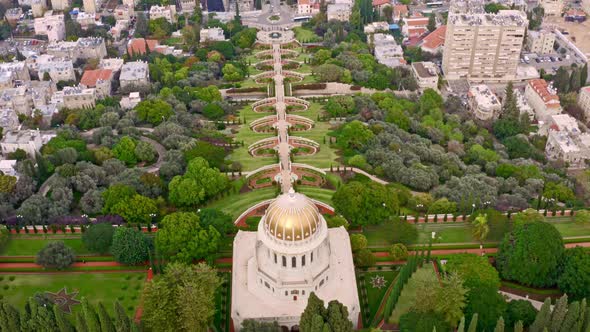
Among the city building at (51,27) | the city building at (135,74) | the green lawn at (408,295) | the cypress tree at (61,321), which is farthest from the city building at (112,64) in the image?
the green lawn at (408,295)

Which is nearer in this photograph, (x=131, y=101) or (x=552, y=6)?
(x=131, y=101)

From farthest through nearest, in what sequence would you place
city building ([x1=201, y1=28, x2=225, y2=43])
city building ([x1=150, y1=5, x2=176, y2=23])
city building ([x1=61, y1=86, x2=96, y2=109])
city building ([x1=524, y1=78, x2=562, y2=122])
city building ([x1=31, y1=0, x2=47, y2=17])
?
city building ([x1=31, y1=0, x2=47, y2=17]), city building ([x1=150, y1=5, x2=176, y2=23]), city building ([x1=201, y1=28, x2=225, y2=43]), city building ([x1=524, y1=78, x2=562, y2=122]), city building ([x1=61, y1=86, x2=96, y2=109])

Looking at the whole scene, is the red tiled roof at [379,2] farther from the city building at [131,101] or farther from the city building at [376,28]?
the city building at [131,101]

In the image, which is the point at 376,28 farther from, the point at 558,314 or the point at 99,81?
the point at 558,314

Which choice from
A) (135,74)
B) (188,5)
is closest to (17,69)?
(135,74)

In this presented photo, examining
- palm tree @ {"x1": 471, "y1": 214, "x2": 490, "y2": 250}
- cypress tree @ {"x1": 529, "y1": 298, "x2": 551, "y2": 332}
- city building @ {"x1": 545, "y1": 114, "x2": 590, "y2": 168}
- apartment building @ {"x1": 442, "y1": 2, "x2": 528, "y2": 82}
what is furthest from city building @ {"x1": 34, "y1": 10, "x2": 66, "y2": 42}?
cypress tree @ {"x1": 529, "y1": 298, "x2": 551, "y2": 332}

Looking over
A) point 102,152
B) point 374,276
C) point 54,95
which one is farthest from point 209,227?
point 54,95

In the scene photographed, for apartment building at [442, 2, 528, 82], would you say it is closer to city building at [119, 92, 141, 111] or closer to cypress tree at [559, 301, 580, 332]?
city building at [119, 92, 141, 111]
